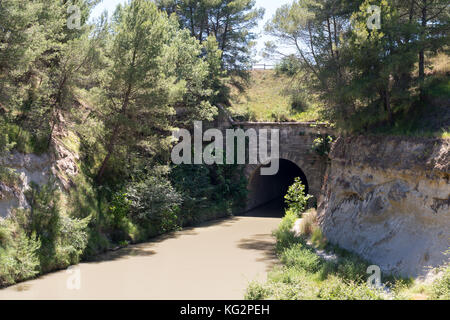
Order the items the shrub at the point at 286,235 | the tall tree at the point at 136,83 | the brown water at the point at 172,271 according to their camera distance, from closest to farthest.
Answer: the brown water at the point at 172,271
the shrub at the point at 286,235
the tall tree at the point at 136,83

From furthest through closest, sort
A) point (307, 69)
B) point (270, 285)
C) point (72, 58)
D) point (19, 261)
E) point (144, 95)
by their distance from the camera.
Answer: point (307, 69) < point (144, 95) < point (72, 58) < point (19, 261) < point (270, 285)

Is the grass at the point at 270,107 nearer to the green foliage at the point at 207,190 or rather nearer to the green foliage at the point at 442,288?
the green foliage at the point at 207,190

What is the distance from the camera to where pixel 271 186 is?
96.1ft

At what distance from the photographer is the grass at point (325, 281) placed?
25.4 feet

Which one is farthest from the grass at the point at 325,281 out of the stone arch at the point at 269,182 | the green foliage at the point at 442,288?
the stone arch at the point at 269,182

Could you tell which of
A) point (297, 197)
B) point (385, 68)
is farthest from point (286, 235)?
point (385, 68)

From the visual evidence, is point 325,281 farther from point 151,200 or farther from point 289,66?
point 289,66

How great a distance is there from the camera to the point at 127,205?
15.2 meters

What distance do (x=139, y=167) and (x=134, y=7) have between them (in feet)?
19.0

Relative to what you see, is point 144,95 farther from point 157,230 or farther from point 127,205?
point 157,230

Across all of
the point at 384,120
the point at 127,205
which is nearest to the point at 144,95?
the point at 127,205

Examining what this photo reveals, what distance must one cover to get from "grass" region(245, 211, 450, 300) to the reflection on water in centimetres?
1000

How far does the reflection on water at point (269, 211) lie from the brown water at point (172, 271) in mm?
5794

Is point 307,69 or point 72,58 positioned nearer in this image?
point 72,58
